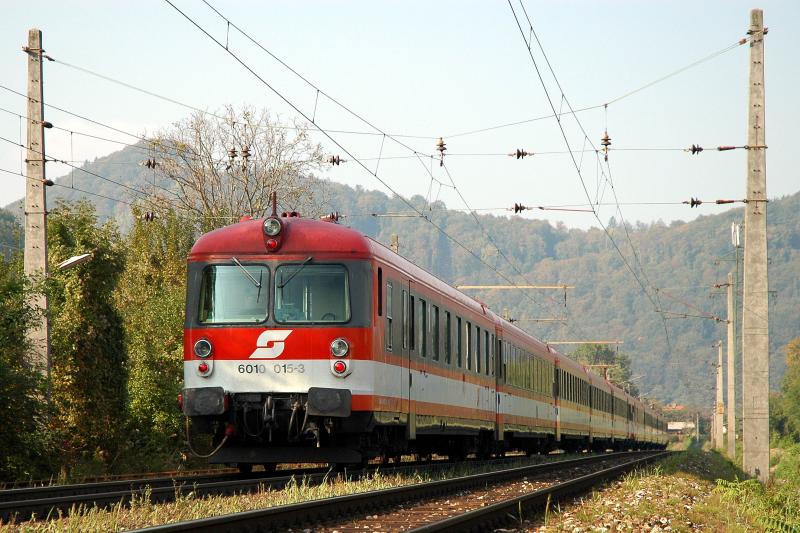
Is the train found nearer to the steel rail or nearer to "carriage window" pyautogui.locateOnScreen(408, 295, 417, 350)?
"carriage window" pyautogui.locateOnScreen(408, 295, 417, 350)

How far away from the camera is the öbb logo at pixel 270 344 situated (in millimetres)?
15352

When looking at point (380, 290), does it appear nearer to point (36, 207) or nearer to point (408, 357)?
point (408, 357)

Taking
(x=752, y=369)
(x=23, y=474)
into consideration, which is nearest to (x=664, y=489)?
(x=752, y=369)

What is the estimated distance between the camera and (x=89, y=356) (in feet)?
75.5

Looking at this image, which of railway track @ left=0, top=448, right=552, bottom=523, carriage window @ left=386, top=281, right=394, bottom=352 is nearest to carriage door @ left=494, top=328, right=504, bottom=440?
carriage window @ left=386, top=281, right=394, bottom=352

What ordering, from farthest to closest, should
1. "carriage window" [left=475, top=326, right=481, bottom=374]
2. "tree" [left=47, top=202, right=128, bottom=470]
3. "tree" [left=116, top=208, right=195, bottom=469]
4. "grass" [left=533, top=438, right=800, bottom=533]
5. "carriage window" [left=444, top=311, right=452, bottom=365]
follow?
"tree" [left=116, top=208, right=195, bottom=469]
"carriage window" [left=475, top=326, right=481, bottom=374]
"tree" [left=47, top=202, right=128, bottom=470]
"carriage window" [left=444, top=311, right=452, bottom=365]
"grass" [left=533, top=438, right=800, bottom=533]

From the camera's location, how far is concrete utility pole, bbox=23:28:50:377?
64.0ft

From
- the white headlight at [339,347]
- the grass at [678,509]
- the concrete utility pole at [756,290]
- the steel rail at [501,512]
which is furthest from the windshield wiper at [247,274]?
the concrete utility pole at [756,290]

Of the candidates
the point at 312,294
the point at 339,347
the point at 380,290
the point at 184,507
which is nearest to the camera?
the point at 184,507

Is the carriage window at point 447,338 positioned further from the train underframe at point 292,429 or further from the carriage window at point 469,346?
the train underframe at point 292,429

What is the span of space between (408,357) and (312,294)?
256 cm

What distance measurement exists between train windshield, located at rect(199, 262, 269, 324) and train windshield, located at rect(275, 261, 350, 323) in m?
0.23

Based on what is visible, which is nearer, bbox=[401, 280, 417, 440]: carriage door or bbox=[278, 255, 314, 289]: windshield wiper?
bbox=[278, 255, 314, 289]: windshield wiper

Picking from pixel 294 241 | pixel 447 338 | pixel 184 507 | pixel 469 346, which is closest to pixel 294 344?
pixel 294 241
